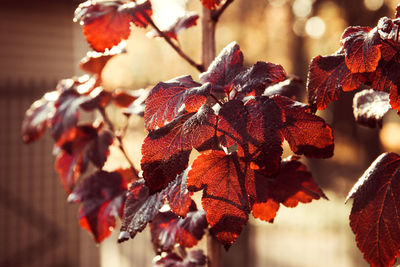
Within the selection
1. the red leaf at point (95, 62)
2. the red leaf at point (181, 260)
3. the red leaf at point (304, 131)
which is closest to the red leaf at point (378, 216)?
the red leaf at point (304, 131)

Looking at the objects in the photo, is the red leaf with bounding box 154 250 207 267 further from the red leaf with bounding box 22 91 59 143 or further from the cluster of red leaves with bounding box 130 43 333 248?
the red leaf with bounding box 22 91 59 143

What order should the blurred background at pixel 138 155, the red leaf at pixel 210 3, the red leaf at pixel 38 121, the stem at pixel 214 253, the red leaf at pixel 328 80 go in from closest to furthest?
the red leaf at pixel 328 80 → the red leaf at pixel 210 3 → the stem at pixel 214 253 → the red leaf at pixel 38 121 → the blurred background at pixel 138 155

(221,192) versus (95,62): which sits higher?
(95,62)

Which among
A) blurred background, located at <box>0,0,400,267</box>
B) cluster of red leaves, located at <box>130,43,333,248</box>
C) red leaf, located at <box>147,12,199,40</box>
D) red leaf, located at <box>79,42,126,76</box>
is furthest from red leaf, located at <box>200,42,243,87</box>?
blurred background, located at <box>0,0,400,267</box>

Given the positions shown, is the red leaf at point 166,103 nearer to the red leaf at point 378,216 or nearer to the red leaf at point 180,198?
the red leaf at point 180,198

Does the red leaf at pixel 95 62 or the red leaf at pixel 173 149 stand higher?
the red leaf at pixel 95 62

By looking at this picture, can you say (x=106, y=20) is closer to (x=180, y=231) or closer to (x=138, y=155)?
(x=180, y=231)

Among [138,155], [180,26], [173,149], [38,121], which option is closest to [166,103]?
[173,149]
